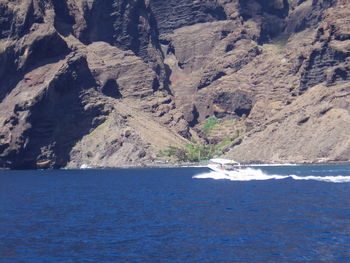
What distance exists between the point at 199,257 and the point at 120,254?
9.26 metres

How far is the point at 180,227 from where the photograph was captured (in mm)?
103375

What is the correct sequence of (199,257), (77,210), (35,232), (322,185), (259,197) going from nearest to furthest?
(199,257)
(35,232)
(77,210)
(259,197)
(322,185)

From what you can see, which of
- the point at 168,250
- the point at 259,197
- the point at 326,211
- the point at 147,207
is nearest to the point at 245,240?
the point at 168,250

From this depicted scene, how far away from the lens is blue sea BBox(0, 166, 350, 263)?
82.0 meters

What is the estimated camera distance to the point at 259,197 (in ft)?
493

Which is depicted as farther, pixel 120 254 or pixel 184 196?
pixel 184 196

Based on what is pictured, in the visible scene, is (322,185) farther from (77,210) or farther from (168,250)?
(168,250)

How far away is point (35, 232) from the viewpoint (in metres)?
99.8

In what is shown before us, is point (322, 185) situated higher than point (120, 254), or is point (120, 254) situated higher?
point (120, 254)

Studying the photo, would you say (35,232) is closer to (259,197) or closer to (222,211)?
(222,211)

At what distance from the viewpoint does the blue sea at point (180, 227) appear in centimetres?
8200

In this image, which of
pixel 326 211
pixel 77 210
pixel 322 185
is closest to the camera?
pixel 326 211

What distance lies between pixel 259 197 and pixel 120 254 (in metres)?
71.5

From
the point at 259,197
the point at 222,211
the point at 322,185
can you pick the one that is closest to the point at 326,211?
the point at 222,211
